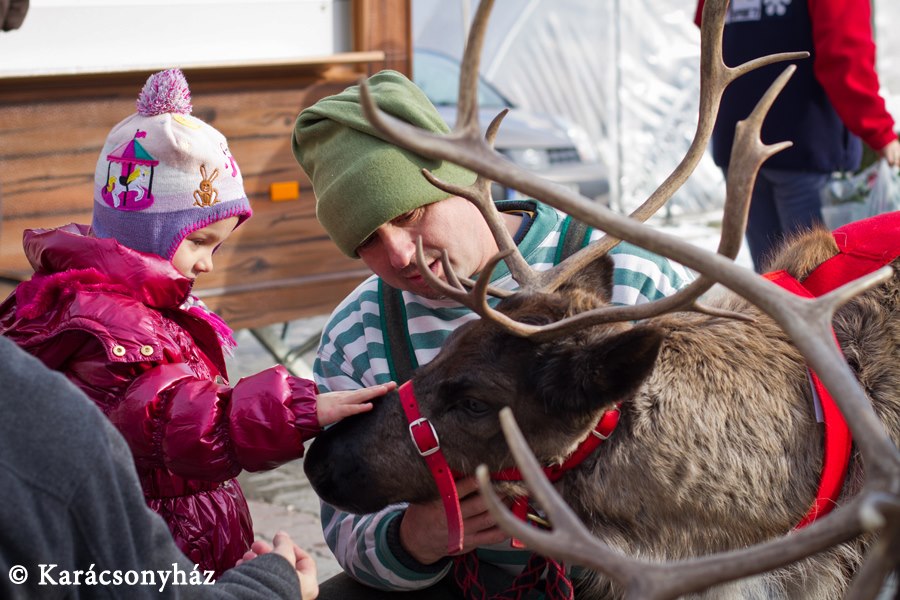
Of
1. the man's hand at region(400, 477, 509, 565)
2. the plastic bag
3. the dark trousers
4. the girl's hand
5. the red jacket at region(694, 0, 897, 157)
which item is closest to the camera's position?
the man's hand at region(400, 477, 509, 565)

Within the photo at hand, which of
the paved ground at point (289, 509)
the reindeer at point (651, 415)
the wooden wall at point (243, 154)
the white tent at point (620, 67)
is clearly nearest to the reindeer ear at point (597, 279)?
the reindeer at point (651, 415)

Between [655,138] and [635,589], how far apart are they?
10.7m

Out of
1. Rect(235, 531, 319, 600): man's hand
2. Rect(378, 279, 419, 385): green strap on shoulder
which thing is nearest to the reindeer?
Rect(378, 279, 419, 385): green strap on shoulder

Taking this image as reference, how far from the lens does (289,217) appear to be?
5500mm

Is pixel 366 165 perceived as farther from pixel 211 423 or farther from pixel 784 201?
pixel 784 201

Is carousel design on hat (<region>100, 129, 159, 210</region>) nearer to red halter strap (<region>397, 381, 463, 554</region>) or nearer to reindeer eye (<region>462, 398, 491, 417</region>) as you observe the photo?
red halter strap (<region>397, 381, 463, 554</region>)

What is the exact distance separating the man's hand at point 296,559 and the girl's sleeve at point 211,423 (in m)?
0.21

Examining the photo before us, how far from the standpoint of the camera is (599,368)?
7.20ft

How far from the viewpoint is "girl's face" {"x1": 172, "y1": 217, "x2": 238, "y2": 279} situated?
8.51ft

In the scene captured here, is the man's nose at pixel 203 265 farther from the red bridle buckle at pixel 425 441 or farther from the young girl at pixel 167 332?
the red bridle buckle at pixel 425 441

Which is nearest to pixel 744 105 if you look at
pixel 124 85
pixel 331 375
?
pixel 124 85

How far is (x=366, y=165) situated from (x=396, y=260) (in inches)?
9.6

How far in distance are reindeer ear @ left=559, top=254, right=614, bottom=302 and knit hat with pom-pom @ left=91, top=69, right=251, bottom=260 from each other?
0.90 metres

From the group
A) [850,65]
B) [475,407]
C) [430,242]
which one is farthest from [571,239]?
[850,65]
